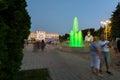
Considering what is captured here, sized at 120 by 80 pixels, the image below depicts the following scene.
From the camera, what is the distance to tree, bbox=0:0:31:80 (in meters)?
8.28

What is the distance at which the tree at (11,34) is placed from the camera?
828cm

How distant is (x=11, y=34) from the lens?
9523 mm

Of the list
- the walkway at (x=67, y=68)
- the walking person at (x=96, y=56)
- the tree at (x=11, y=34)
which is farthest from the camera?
the walkway at (x=67, y=68)

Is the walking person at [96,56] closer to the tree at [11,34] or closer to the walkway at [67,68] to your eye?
the walkway at [67,68]

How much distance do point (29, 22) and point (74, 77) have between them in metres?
5.53

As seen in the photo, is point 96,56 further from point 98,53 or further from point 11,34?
point 11,34

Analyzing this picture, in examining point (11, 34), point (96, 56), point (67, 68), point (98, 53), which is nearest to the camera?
point (11, 34)

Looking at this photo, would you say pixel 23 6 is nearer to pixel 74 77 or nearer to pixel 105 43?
pixel 74 77

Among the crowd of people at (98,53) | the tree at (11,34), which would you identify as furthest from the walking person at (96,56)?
the tree at (11,34)

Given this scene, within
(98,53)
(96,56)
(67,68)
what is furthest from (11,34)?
(67,68)

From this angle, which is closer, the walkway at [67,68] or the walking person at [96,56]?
the walking person at [96,56]

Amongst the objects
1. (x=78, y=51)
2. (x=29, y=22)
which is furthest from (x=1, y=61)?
(x=78, y=51)

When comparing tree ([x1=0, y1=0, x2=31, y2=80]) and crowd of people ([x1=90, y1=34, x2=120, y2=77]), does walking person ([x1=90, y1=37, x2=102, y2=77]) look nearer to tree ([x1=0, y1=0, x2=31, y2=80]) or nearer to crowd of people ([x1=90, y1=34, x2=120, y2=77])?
crowd of people ([x1=90, y1=34, x2=120, y2=77])

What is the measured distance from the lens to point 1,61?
27.4ft
